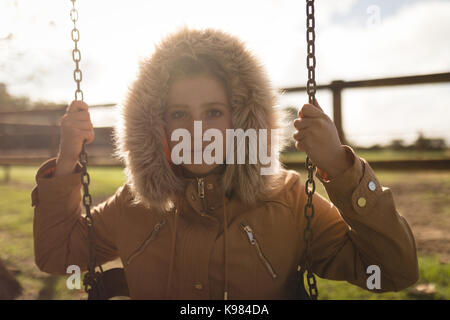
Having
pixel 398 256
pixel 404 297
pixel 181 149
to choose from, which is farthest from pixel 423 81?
pixel 181 149

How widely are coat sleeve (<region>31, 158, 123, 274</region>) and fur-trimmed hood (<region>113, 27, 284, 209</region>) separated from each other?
263mm

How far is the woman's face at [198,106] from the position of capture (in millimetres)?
1466

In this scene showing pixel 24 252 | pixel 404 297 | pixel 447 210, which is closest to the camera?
pixel 404 297

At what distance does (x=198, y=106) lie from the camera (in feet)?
4.79

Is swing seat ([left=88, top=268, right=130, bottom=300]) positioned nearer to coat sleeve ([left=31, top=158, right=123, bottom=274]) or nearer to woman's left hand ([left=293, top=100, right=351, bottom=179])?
coat sleeve ([left=31, top=158, right=123, bottom=274])

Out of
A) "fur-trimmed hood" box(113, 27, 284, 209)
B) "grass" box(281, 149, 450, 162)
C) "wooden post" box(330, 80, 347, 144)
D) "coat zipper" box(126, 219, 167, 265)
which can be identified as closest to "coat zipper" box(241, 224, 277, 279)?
"fur-trimmed hood" box(113, 27, 284, 209)

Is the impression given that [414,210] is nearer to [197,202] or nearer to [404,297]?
[404,297]

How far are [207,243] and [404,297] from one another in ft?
4.75

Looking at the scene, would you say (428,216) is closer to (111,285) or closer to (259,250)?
(259,250)

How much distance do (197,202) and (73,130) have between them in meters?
0.66

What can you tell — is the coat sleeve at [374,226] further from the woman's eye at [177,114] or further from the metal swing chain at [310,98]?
the woman's eye at [177,114]

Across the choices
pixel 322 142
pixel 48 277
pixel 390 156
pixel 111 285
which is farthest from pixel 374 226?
pixel 390 156

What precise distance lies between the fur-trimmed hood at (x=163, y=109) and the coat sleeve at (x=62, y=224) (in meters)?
0.26
